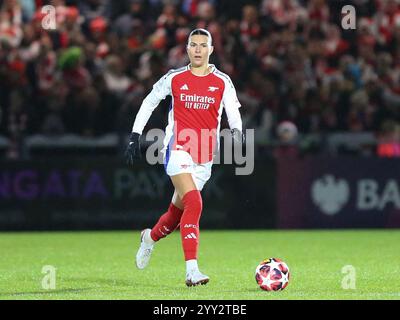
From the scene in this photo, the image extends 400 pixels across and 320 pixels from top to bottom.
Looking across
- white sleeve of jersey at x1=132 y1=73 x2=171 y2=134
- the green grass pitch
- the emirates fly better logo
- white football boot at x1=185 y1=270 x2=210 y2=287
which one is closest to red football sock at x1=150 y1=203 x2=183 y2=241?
the green grass pitch

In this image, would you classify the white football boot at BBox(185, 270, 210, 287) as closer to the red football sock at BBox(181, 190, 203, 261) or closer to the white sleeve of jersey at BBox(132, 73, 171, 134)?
the red football sock at BBox(181, 190, 203, 261)

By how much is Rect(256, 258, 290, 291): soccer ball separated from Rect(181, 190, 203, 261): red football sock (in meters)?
A: 0.65

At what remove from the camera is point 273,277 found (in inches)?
393

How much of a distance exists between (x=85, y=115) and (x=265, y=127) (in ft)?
9.56

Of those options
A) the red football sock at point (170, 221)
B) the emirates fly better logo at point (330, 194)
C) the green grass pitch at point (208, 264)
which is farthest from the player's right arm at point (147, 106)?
the emirates fly better logo at point (330, 194)

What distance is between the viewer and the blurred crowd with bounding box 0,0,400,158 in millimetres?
18391

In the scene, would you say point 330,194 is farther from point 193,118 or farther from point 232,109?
point 193,118

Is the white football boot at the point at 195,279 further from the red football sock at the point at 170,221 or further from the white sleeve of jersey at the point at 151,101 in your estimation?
the white sleeve of jersey at the point at 151,101

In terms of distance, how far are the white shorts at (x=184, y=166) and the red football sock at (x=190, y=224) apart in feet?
0.76

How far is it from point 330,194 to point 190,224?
28.0 ft

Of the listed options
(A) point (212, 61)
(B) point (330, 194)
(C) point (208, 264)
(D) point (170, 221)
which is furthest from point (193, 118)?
(B) point (330, 194)

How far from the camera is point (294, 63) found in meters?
19.5
